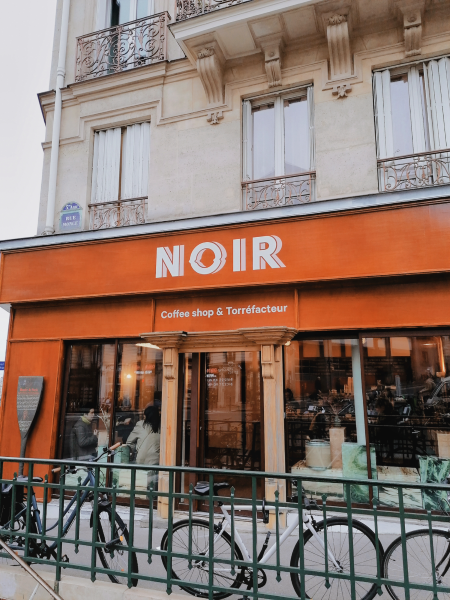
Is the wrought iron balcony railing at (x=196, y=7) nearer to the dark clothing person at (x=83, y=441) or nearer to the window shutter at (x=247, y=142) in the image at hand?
the window shutter at (x=247, y=142)

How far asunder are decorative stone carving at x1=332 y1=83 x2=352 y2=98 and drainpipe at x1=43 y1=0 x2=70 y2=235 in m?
5.48

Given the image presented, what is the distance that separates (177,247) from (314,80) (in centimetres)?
370

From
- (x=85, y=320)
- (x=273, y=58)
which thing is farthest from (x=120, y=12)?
(x=85, y=320)

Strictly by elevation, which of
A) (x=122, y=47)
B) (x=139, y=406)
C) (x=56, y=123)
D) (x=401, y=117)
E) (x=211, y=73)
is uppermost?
(x=122, y=47)

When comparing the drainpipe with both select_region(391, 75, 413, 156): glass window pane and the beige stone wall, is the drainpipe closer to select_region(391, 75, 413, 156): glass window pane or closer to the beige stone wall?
the beige stone wall

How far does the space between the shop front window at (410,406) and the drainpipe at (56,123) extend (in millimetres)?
6272

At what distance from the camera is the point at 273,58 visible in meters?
7.59

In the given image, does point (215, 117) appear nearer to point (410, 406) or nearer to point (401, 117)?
point (401, 117)

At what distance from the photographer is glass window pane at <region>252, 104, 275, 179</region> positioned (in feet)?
25.5

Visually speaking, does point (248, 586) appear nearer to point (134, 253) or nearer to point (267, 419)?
point (267, 419)

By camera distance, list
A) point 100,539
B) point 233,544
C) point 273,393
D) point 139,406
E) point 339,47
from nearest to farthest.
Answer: point 233,544, point 100,539, point 273,393, point 339,47, point 139,406

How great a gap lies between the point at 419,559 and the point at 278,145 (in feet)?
20.7

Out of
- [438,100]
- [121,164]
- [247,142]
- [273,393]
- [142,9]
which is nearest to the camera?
[273,393]

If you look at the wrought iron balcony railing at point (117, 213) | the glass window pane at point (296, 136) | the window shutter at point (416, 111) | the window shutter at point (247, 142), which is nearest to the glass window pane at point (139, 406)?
the wrought iron balcony railing at point (117, 213)
